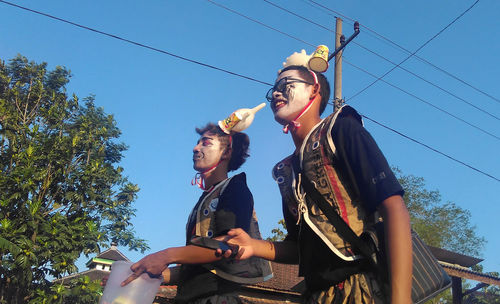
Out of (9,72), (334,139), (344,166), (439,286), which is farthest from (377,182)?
(9,72)

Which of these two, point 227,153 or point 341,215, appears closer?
point 341,215

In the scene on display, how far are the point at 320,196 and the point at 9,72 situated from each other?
14.7 metres

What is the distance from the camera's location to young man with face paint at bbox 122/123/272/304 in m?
2.95

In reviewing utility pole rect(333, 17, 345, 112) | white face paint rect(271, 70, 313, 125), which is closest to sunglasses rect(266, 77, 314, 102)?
white face paint rect(271, 70, 313, 125)

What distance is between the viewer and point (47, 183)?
11.4 m

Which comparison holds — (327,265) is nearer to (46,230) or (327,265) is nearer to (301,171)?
(301,171)

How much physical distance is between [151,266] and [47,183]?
1044 cm

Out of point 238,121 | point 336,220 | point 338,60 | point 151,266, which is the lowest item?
point 151,266

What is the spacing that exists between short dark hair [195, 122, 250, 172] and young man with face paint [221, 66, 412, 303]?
171 cm

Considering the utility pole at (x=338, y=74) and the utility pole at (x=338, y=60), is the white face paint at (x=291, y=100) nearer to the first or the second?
the utility pole at (x=338, y=74)

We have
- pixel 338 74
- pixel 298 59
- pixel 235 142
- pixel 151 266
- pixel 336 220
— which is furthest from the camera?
pixel 338 74

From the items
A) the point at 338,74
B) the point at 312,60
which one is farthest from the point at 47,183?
the point at 312,60

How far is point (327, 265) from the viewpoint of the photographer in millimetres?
1822

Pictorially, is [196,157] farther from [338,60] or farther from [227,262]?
[338,60]
